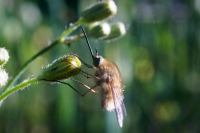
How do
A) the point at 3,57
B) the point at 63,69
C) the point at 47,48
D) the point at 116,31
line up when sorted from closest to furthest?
1. the point at 3,57
2. the point at 63,69
3. the point at 47,48
4. the point at 116,31

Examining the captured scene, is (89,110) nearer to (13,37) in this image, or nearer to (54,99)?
(54,99)

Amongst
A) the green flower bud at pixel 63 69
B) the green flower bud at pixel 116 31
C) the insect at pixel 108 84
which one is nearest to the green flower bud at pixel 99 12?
the green flower bud at pixel 116 31

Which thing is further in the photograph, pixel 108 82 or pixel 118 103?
pixel 108 82

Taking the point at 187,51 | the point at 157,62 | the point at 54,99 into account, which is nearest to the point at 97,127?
the point at 54,99

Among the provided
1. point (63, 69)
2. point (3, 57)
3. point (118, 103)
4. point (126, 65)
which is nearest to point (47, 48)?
point (63, 69)

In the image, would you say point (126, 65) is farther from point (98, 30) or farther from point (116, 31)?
point (98, 30)

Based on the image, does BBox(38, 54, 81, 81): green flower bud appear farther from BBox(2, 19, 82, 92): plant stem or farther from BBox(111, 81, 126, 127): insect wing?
BBox(111, 81, 126, 127): insect wing

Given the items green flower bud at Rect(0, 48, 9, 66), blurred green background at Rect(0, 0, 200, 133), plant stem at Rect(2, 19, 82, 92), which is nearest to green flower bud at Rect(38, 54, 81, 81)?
plant stem at Rect(2, 19, 82, 92)
